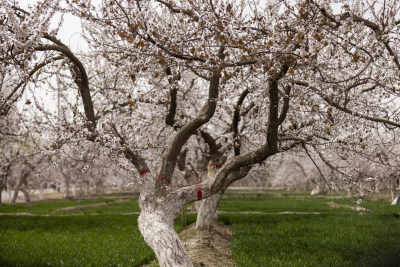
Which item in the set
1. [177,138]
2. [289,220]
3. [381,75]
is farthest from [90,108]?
[289,220]

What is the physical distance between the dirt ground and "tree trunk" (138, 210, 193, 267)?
184 cm

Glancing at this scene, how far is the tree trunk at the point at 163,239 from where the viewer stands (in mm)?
5523

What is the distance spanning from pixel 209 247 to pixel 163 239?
4423 mm

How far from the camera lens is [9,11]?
446cm

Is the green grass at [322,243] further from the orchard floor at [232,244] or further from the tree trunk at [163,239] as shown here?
the tree trunk at [163,239]

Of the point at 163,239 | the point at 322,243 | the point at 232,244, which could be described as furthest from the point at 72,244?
the point at 322,243

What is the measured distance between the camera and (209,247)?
977 cm

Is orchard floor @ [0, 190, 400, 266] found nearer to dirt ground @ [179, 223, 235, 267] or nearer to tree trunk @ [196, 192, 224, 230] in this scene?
dirt ground @ [179, 223, 235, 267]

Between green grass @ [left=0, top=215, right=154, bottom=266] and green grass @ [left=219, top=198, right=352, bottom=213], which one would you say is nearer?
green grass @ [left=0, top=215, right=154, bottom=266]

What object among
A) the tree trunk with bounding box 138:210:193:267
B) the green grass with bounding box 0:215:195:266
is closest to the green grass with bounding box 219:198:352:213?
the green grass with bounding box 0:215:195:266

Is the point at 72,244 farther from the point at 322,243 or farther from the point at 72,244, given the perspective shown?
the point at 322,243

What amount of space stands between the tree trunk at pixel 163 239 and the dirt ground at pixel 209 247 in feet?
6.04

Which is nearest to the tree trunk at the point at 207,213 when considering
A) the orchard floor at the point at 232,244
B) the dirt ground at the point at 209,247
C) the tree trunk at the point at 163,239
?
the dirt ground at the point at 209,247

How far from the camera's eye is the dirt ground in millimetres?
8156
